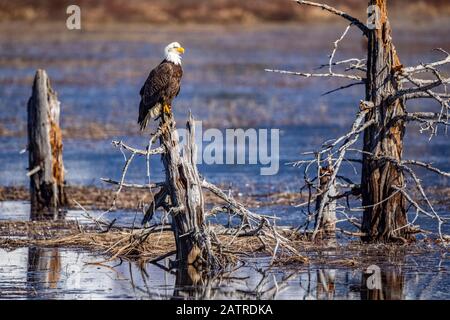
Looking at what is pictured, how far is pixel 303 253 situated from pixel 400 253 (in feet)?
3.43

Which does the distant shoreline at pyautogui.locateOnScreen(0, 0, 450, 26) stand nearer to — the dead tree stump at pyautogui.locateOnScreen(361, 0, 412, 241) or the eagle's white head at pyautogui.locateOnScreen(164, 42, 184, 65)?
the eagle's white head at pyautogui.locateOnScreen(164, 42, 184, 65)

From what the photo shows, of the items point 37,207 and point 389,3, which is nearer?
point 37,207

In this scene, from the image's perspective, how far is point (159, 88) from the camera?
39.9 ft

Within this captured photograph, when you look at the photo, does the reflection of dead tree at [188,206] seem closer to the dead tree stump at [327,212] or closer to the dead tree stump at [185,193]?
the dead tree stump at [185,193]

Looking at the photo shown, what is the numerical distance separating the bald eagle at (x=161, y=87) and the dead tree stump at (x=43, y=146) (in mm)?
3593

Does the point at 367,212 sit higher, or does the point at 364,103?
the point at 364,103

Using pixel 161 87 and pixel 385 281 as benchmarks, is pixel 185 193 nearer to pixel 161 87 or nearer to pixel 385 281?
pixel 161 87

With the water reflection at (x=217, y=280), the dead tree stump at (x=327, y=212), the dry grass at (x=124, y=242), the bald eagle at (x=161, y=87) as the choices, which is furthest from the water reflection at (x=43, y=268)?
the dead tree stump at (x=327, y=212)

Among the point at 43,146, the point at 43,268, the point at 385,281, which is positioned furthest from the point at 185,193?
the point at 43,146

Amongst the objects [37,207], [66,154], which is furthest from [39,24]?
[37,207]

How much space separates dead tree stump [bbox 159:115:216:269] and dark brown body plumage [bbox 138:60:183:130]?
123 cm

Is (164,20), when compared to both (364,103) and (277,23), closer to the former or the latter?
(277,23)
